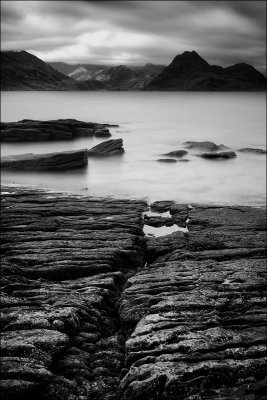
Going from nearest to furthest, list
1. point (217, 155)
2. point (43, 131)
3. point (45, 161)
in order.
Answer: point (45, 161), point (217, 155), point (43, 131)

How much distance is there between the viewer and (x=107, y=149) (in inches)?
1734

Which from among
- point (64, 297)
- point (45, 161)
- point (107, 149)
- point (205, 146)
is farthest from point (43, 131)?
point (64, 297)

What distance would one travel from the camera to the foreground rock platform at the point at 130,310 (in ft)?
28.8

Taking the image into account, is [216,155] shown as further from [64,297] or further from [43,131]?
[64,297]

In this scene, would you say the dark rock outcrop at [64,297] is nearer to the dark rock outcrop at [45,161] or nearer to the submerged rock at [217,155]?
the dark rock outcrop at [45,161]

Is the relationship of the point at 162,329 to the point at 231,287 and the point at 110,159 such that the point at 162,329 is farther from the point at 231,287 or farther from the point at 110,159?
the point at 110,159

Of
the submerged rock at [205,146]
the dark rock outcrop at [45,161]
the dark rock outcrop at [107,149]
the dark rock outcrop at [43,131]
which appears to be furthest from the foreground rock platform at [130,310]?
the dark rock outcrop at [43,131]

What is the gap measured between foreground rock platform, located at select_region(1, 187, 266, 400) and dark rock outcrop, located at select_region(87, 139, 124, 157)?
2463 cm

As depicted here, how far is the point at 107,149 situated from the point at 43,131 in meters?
12.2

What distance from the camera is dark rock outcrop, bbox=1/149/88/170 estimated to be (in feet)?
109

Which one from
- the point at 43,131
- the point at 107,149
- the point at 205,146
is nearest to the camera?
the point at 107,149

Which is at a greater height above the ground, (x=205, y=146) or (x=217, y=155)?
(x=205, y=146)

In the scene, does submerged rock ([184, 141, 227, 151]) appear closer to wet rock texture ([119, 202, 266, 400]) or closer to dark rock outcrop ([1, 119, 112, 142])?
dark rock outcrop ([1, 119, 112, 142])

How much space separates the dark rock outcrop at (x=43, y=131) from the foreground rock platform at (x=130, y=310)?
34070mm
